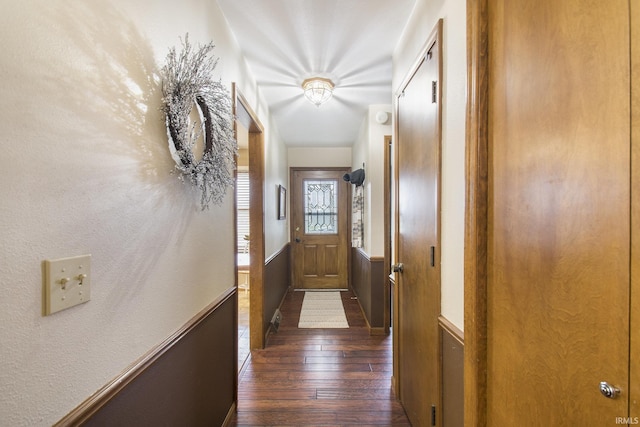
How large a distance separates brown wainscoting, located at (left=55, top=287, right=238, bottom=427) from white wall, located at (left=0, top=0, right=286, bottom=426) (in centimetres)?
4

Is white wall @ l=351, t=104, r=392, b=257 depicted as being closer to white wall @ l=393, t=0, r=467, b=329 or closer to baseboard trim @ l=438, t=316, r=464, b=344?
white wall @ l=393, t=0, r=467, b=329

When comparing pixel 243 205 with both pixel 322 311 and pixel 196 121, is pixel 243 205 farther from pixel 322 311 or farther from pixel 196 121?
pixel 196 121

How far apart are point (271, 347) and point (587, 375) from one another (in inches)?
101

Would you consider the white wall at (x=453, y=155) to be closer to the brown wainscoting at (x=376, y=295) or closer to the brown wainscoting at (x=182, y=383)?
the brown wainscoting at (x=182, y=383)

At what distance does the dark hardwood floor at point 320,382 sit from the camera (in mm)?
1864

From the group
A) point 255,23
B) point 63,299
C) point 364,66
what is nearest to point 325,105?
point 364,66

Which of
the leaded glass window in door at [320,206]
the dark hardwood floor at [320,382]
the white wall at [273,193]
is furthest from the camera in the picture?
the leaded glass window in door at [320,206]

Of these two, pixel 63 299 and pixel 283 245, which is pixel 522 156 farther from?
pixel 283 245

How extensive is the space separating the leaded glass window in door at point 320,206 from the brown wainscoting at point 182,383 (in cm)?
317

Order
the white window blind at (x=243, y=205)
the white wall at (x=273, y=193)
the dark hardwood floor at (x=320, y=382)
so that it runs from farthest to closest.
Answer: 1. the white window blind at (x=243, y=205)
2. the white wall at (x=273, y=193)
3. the dark hardwood floor at (x=320, y=382)

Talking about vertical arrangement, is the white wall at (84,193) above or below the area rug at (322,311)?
above

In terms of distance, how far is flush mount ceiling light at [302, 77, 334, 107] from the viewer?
8.25 feet

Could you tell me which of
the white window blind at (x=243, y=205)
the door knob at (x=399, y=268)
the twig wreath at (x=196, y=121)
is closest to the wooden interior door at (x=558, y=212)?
the door knob at (x=399, y=268)

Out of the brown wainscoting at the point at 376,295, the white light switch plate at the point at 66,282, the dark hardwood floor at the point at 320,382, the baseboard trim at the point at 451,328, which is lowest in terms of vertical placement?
the dark hardwood floor at the point at 320,382
